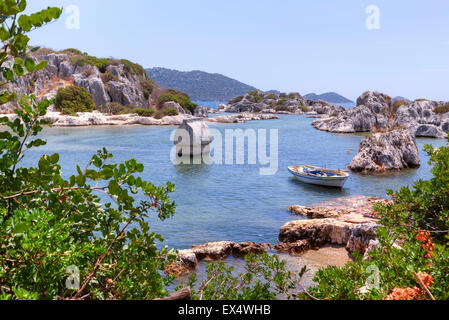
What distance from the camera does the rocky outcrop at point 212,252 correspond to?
14.2 m

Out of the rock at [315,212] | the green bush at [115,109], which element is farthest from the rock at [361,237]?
the green bush at [115,109]

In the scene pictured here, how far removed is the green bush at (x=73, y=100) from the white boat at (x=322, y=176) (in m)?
59.6

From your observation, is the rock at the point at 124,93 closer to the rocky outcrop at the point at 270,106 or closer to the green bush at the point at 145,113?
the green bush at the point at 145,113

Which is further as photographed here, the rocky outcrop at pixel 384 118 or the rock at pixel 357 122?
the rock at pixel 357 122

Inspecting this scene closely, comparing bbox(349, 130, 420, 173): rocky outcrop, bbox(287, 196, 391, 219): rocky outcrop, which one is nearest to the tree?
bbox(287, 196, 391, 219): rocky outcrop

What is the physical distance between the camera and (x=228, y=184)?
97.7 ft

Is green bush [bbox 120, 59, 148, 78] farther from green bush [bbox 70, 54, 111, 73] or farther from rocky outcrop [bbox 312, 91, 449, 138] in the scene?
rocky outcrop [bbox 312, 91, 449, 138]

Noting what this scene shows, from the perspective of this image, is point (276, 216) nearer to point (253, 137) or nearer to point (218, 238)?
point (218, 238)

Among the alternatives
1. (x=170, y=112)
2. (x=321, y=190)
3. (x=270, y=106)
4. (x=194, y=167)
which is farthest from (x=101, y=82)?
(x=321, y=190)

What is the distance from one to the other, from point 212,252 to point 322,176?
1535 centimetres

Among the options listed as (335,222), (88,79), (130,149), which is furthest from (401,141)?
(88,79)

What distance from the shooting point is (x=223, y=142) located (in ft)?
189

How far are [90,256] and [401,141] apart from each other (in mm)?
39856
